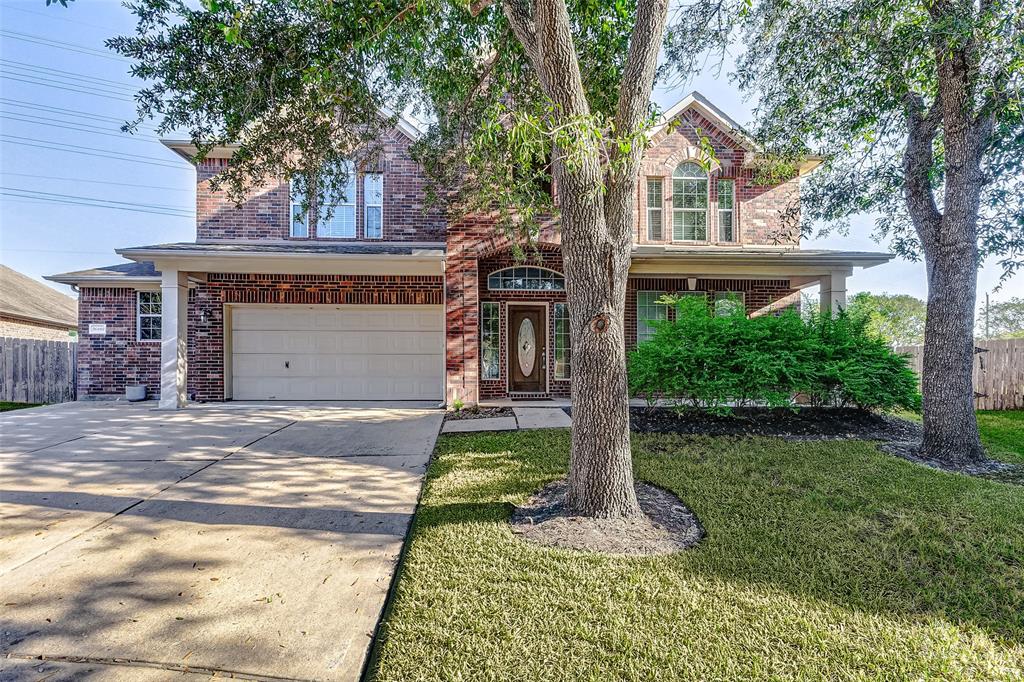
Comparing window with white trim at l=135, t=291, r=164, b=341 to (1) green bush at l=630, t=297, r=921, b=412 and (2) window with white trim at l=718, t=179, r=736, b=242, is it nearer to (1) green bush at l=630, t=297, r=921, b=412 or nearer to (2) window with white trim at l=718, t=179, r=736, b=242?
(1) green bush at l=630, t=297, r=921, b=412

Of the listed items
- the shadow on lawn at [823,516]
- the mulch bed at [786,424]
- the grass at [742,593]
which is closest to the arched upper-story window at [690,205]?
the mulch bed at [786,424]

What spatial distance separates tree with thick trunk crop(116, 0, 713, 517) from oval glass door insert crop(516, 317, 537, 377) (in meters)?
3.82

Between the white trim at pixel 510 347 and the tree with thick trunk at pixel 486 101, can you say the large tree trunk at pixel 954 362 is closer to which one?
the tree with thick trunk at pixel 486 101

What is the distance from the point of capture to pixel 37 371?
1094 cm

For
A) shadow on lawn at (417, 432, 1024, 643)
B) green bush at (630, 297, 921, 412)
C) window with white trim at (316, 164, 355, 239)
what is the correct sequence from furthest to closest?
window with white trim at (316, 164, 355, 239), green bush at (630, 297, 921, 412), shadow on lawn at (417, 432, 1024, 643)

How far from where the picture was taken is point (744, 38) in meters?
6.50

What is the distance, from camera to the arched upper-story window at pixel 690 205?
Answer: 36.0 ft

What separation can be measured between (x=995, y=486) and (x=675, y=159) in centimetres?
877

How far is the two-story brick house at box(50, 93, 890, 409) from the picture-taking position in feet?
33.4

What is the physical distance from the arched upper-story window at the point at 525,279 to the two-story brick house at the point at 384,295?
3cm

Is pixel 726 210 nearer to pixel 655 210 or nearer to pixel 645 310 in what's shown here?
pixel 655 210

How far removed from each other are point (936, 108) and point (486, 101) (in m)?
5.68

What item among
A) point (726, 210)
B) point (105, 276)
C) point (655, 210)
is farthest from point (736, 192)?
point (105, 276)

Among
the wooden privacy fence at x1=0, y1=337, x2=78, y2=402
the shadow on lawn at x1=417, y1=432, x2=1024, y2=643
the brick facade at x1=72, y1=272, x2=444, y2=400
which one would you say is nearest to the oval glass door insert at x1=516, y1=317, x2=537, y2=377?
the brick facade at x1=72, y1=272, x2=444, y2=400
